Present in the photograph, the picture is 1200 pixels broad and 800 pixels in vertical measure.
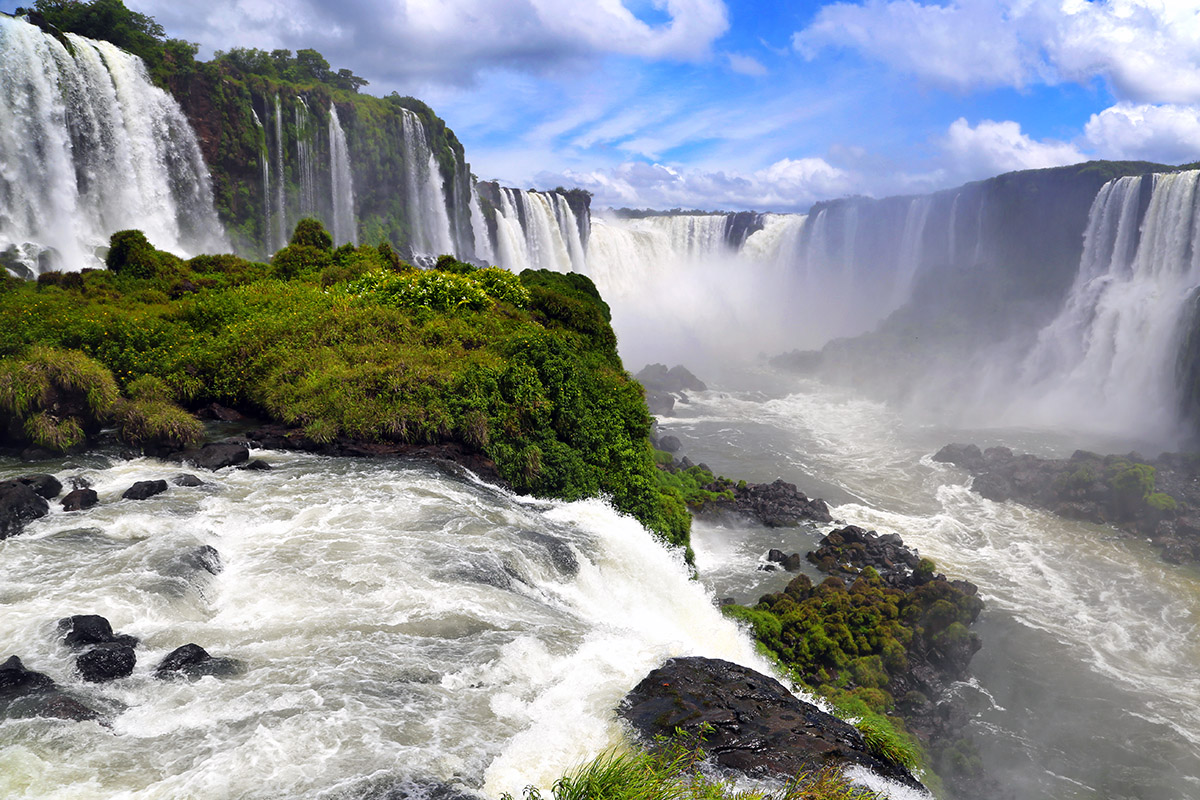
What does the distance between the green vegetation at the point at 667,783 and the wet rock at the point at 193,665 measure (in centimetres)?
299

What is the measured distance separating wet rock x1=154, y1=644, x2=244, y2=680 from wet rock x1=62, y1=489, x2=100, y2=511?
163 inches

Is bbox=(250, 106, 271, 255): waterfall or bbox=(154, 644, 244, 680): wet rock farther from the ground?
bbox=(250, 106, 271, 255): waterfall

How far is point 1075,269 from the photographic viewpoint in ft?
161

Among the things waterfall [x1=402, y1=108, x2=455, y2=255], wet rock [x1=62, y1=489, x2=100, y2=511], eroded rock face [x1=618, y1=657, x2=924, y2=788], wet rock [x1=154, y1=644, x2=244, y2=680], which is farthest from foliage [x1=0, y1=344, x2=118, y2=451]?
waterfall [x1=402, y1=108, x2=455, y2=255]

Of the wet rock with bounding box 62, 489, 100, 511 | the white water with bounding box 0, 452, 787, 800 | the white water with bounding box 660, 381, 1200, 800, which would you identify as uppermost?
the wet rock with bounding box 62, 489, 100, 511

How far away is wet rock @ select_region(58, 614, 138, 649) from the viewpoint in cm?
605

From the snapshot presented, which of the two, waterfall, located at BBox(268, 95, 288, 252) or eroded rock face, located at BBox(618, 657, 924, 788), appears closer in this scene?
eroded rock face, located at BBox(618, 657, 924, 788)

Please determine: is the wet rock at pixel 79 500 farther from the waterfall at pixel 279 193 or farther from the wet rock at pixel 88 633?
the waterfall at pixel 279 193

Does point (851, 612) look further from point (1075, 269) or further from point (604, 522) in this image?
→ point (1075, 269)

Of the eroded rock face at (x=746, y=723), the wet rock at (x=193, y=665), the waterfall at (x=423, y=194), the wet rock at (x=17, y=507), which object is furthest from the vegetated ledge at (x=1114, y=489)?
the waterfall at (x=423, y=194)

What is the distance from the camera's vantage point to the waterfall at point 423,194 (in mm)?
48938

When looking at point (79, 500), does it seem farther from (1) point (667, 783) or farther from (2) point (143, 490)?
(1) point (667, 783)

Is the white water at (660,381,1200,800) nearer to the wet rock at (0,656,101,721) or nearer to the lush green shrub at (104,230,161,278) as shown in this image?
the wet rock at (0,656,101,721)

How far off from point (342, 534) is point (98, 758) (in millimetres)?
4134
